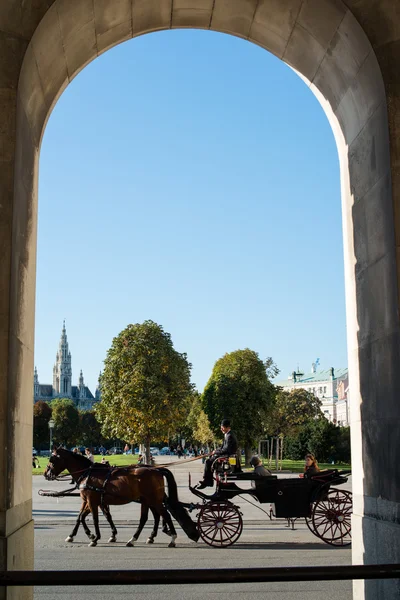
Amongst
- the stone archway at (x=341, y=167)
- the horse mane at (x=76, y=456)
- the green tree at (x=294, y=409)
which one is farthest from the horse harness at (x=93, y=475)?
the green tree at (x=294, y=409)

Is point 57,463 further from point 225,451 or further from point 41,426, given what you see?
point 41,426

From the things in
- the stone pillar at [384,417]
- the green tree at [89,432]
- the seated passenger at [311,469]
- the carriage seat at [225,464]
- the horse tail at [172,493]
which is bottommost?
the green tree at [89,432]

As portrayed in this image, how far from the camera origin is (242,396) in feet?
207

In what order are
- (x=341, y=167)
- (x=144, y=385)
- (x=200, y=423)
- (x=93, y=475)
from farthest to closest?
(x=200, y=423) < (x=144, y=385) < (x=93, y=475) < (x=341, y=167)

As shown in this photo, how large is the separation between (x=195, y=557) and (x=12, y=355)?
9547 mm

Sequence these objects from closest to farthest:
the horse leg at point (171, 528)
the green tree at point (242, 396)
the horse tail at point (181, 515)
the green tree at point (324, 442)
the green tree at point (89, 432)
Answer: the horse tail at point (181, 515)
the horse leg at point (171, 528)
the green tree at point (242, 396)
the green tree at point (324, 442)
the green tree at point (89, 432)

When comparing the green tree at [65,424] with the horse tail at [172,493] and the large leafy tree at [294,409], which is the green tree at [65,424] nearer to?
the large leafy tree at [294,409]

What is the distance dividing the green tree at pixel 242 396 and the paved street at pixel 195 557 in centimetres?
3987

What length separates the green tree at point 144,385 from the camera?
51031 mm

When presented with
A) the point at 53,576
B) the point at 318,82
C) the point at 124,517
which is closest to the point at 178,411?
the point at 124,517

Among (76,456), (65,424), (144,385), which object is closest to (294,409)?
(144,385)

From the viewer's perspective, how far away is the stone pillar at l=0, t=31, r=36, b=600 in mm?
6258

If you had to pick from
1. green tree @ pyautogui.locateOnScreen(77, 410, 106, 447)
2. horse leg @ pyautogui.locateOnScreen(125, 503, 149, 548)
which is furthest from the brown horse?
green tree @ pyautogui.locateOnScreen(77, 410, 106, 447)

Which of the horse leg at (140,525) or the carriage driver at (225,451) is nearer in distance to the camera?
the horse leg at (140,525)
